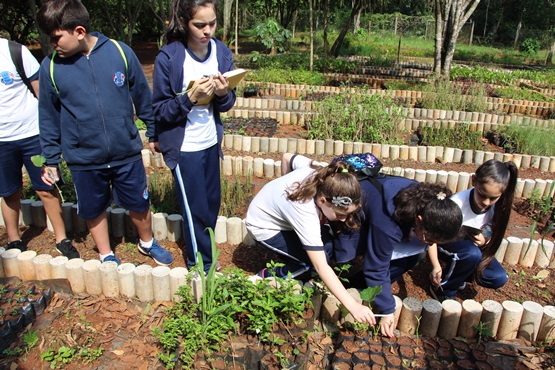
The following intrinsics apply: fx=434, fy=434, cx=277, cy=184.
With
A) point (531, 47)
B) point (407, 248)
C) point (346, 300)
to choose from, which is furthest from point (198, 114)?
point (531, 47)

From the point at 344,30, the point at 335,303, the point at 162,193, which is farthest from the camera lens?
the point at 344,30

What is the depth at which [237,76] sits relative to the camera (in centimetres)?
257

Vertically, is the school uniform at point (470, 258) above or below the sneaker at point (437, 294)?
above

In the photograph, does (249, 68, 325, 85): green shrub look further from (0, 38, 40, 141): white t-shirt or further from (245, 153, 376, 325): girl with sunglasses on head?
(245, 153, 376, 325): girl with sunglasses on head

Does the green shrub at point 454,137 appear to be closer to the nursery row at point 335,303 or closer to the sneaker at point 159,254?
the nursery row at point 335,303

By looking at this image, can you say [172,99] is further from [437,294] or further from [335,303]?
[437,294]

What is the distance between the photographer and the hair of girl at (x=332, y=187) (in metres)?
2.23

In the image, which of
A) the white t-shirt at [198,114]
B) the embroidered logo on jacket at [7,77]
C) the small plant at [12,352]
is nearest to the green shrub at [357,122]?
the white t-shirt at [198,114]

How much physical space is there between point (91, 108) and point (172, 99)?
492mm

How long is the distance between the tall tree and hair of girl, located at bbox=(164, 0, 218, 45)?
28.9 feet

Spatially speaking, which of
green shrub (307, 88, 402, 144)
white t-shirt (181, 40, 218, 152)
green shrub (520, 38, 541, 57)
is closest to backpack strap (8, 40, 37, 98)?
white t-shirt (181, 40, 218, 152)

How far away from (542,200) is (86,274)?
4017 millimetres

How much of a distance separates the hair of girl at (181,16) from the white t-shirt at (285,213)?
3.35 feet

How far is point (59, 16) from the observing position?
2.32 meters
